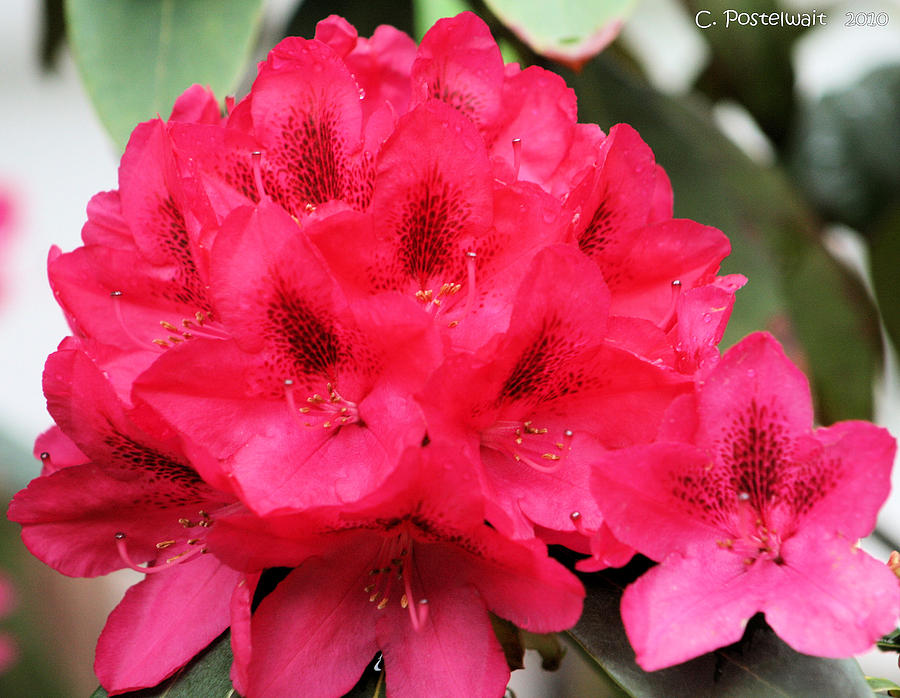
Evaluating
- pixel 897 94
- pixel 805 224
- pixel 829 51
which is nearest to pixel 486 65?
pixel 805 224

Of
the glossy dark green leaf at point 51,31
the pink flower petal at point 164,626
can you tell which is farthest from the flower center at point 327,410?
the glossy dark green leaf at point 51,31

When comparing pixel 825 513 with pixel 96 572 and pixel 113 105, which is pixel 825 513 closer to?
pixel 96 572

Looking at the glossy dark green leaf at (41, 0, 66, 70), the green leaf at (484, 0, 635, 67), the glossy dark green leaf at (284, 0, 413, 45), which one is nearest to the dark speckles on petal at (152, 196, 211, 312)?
the green leaf at (484, 0, 635, 67)

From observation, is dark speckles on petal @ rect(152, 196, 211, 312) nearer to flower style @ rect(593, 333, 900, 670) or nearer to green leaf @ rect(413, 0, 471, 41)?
flower style @ rect(593, 333, 900, 670)

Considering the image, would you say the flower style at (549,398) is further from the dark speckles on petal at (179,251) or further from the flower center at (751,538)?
the dark speckles on petal at (179,251)

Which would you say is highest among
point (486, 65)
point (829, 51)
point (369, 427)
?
point (486, 65)

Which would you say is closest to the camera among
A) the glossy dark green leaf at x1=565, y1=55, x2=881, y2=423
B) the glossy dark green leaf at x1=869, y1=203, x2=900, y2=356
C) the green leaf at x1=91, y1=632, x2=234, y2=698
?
the green leaf at x1=91, y1=632, x2=234, y2=698
